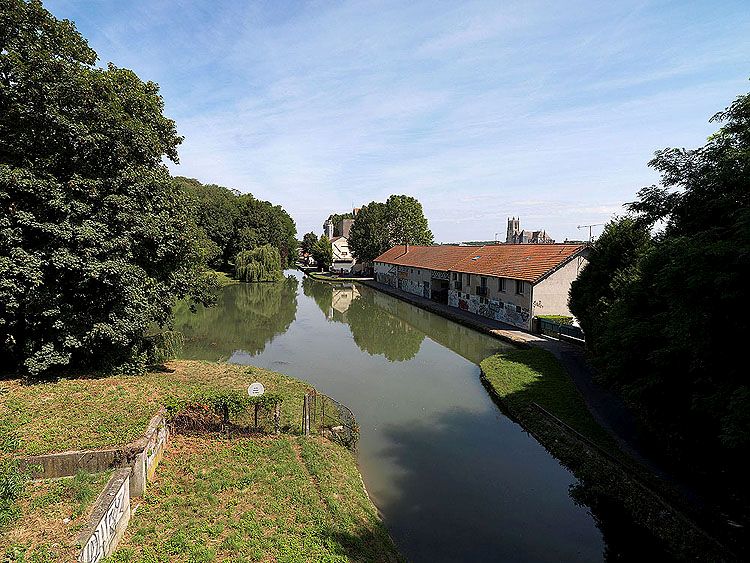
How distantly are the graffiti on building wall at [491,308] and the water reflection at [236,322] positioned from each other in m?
13.9

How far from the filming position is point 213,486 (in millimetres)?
8430

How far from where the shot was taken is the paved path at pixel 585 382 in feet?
38.8

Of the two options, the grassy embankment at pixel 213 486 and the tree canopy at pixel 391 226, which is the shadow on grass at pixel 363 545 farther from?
the tree canopy at pixel 391 226

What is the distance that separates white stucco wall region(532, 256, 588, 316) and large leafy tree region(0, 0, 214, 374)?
20.6 meters

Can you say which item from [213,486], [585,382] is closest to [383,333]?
[585,382]

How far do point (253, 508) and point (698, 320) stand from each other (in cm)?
831

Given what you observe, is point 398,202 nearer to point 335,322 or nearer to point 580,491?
point 335,322

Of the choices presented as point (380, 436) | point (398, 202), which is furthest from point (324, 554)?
point (398, 202)

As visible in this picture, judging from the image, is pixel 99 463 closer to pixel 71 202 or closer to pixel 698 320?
pixel 71 202

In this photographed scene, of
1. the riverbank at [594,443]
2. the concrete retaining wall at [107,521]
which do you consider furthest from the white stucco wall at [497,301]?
the concrete retaining wall at [107,521]

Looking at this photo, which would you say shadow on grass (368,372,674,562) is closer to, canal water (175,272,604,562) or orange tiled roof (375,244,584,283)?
canal water (175,272,604,562)

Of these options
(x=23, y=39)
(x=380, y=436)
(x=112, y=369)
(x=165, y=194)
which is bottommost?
(x=380, y=436)

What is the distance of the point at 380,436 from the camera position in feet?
42.5

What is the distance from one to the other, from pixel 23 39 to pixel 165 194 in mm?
5224
